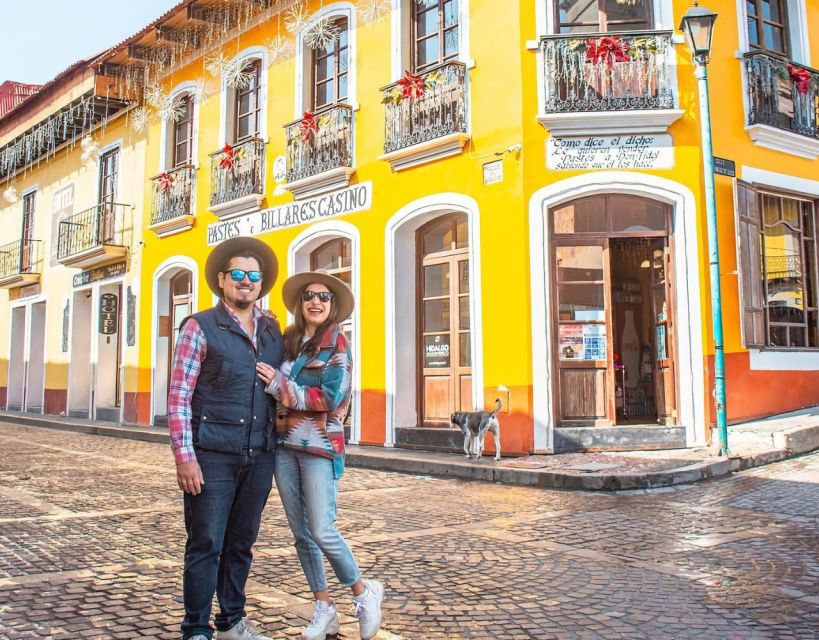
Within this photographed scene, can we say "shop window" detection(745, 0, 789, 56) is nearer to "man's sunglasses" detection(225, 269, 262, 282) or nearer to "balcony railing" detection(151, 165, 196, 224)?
"man's sunglasses" detection(225, 269, 262, 282)

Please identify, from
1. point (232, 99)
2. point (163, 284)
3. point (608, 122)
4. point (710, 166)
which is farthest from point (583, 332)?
point (163, 284)

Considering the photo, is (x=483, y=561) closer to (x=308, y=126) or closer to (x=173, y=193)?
(x=308, y=126)

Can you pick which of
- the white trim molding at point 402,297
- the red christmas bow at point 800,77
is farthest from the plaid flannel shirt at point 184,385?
the red christmas bow at point 800,77

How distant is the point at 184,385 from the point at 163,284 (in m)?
15.1

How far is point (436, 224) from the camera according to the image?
482 inches

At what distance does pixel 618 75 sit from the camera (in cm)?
1049

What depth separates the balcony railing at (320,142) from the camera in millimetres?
13094

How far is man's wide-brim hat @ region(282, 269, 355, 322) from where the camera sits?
376 centimetres

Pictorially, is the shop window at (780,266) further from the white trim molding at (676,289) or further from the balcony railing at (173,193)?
the balcony railing at (173,193)

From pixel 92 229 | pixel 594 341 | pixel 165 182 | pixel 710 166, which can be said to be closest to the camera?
pixel 710 166

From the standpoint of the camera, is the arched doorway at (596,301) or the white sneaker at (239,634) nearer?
the white sneaker at (239,634)

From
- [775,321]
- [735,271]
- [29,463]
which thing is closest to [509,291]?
[735,271]

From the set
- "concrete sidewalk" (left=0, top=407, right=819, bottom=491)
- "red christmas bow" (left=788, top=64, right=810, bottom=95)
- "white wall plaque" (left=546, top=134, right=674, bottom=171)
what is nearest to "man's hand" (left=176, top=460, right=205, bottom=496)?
"concrete sidewalk" (left=0, top=407, right=819, bottom=491)

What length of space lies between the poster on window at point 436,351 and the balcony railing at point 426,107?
2954 millimetres
